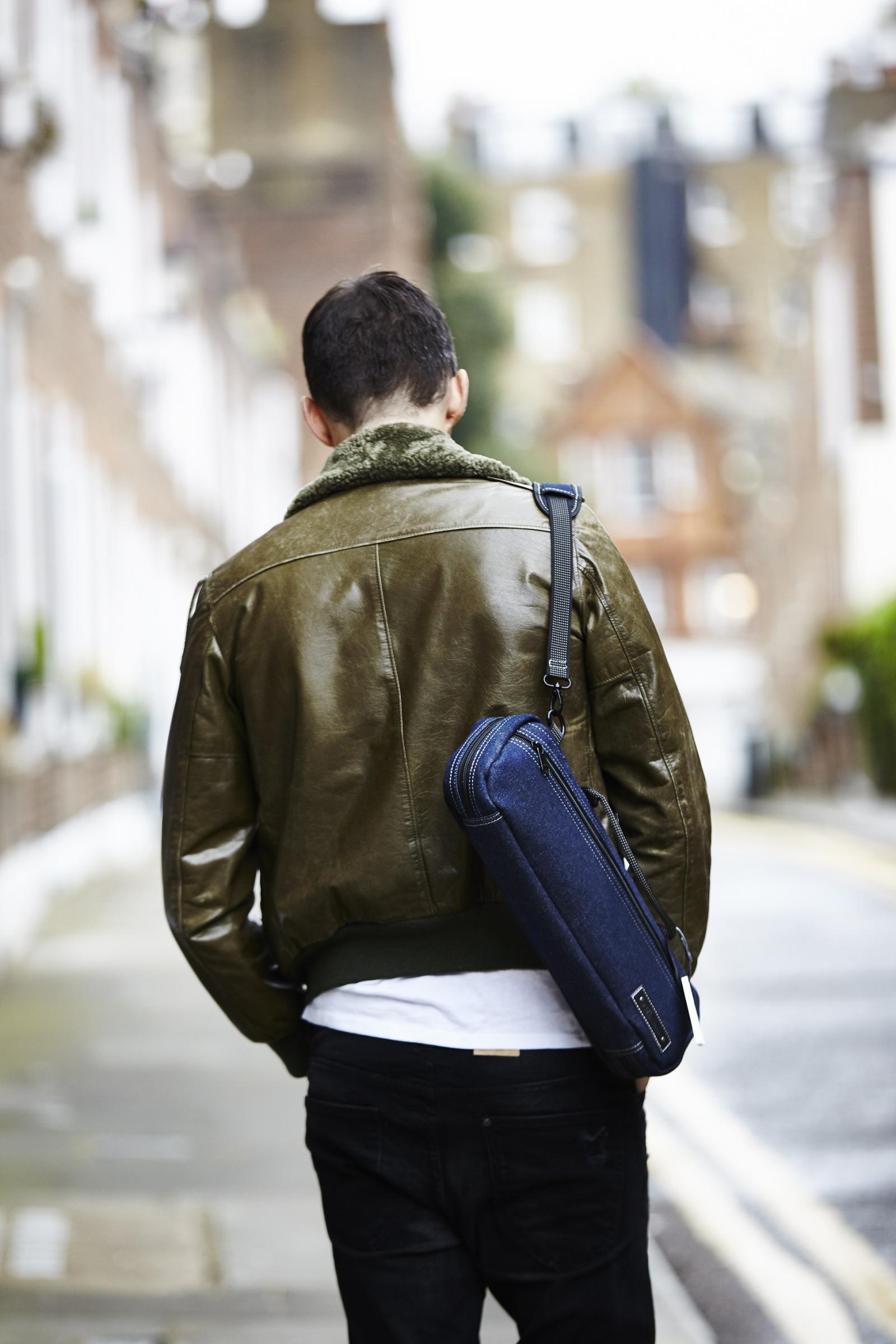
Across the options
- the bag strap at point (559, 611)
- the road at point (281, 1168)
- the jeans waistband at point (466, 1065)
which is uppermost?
the bag strap at point (559, 611)

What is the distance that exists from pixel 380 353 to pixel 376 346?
0.04 feet

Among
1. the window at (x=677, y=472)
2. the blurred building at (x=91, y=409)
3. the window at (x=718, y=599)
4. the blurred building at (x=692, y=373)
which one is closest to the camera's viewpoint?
the blurred building at (x=91, y=409)

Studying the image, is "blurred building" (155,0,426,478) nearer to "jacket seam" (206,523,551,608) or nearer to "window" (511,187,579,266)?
"window" (511,187,579,266)

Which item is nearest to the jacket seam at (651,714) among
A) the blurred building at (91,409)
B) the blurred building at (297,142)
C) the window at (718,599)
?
the blurred building at (91,409)

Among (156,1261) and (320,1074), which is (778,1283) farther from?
(320,1074)

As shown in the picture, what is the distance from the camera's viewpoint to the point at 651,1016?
2.06 m

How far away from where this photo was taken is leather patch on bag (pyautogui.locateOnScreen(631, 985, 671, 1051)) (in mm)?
2047

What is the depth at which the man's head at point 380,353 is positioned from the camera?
2201mm

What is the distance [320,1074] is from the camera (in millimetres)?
2176

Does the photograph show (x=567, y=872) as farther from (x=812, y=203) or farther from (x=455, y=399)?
(x=812, y=203)

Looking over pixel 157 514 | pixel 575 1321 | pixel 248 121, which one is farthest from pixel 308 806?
pixel 248 121

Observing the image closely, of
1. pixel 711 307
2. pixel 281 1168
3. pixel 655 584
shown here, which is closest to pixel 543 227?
pixel 711 307

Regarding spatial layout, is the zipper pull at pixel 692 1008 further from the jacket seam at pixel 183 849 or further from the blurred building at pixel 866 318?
the blurred building at pixel 866 318

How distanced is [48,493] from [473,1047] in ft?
40.5
